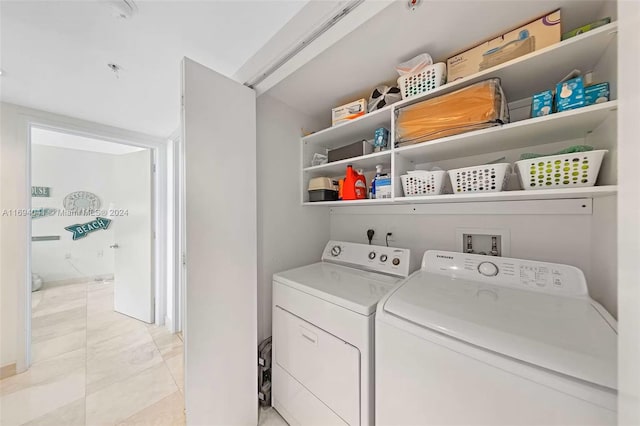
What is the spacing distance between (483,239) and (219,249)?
1649 millimetres

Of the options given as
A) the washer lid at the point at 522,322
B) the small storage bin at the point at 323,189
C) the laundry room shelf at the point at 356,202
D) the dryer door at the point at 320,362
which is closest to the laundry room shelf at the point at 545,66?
the laundry room shelf at the point at 356,202

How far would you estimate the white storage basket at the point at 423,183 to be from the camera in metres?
1.16

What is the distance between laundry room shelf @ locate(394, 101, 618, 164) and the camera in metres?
0.82

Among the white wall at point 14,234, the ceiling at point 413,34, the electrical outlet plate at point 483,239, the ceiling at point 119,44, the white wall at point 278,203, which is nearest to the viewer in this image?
the ceiling at point 413,34

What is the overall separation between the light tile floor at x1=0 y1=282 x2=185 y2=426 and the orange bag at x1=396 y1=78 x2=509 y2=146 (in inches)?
96.7

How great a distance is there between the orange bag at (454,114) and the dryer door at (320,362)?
1177mm

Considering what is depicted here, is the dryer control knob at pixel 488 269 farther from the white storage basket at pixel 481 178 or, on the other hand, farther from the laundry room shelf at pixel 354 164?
the laundry room shelf at pixel 354 164

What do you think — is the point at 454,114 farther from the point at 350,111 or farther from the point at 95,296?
the point at 95,296

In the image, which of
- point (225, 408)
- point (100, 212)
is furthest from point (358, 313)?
point (100, 212)

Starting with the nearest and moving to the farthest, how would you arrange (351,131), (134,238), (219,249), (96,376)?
(219,249), (351,131), (96,376), (134,238)

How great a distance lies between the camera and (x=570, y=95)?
835mm

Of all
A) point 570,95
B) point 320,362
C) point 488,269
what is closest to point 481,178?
point 570,95

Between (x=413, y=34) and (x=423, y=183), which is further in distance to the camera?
(x=423, y=183)

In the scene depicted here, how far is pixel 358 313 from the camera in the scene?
3.35ft
